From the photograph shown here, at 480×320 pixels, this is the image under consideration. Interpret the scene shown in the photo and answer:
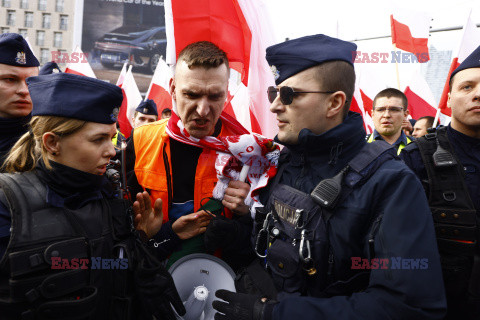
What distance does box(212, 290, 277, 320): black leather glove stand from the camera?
1.58 meters

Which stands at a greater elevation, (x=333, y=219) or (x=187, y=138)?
(x=187, y=138)

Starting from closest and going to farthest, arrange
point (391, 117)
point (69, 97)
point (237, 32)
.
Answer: point (69, 97)
point (237, 32)
point (391, 117)

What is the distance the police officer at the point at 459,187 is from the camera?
6.72ft

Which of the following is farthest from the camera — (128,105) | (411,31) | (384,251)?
(128,105)

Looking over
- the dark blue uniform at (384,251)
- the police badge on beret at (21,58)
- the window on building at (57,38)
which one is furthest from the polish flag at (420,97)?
the window on building at (57,38)

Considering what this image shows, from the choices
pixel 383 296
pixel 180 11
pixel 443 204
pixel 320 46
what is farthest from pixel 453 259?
pixel 180 11

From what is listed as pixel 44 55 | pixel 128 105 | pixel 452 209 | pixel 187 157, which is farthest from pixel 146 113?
pixel 44 55

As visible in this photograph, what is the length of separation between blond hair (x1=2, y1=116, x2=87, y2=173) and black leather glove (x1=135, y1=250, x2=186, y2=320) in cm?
74

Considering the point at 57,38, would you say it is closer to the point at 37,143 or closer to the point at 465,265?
the point at 37,143

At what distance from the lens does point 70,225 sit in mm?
1682

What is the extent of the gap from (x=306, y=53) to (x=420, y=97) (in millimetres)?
6654

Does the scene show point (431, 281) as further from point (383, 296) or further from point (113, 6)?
point (113, 6)

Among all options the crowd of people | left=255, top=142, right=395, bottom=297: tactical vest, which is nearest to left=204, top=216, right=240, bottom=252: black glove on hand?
the crowd of people

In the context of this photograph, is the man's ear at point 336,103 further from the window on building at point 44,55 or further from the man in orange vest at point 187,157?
the window on building at point 44,55
